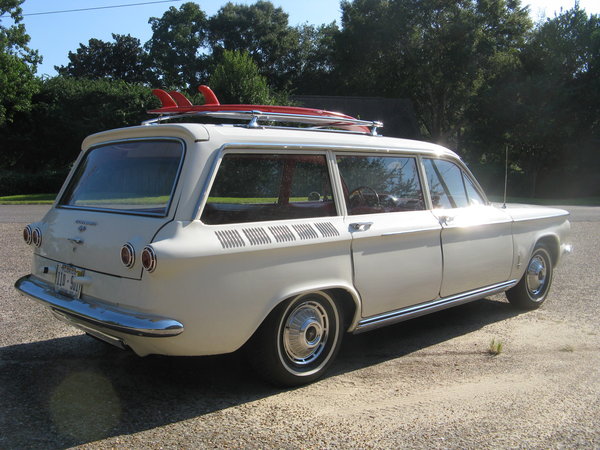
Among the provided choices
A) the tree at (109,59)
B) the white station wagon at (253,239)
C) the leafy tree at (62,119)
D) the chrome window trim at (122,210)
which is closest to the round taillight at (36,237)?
the white station wagon at (253,239)

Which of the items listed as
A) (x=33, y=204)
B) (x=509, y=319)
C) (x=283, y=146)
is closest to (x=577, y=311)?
(x=509, y=319)

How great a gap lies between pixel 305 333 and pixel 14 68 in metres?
34.3

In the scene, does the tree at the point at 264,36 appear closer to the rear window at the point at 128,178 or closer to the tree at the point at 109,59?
the tree at the point at 109,59

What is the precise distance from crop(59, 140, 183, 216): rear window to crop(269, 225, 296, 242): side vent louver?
71 centimetres

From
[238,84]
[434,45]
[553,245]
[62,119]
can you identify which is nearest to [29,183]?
[62,119]

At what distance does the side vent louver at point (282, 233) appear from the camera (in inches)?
144

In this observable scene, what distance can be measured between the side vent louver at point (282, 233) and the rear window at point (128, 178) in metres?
0.71

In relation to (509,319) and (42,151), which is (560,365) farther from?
(42,151)

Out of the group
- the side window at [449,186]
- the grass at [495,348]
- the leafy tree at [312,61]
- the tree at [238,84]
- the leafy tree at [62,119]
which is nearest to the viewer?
the grass at [495,348]

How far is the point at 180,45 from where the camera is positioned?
2142 inches

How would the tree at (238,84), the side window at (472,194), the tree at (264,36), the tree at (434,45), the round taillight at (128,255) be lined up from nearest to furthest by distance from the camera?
the round taillight at (128,255) < the side window at (472,194) < the tree at (238,84) < the tree at (434,45) < the tree at (264,36)

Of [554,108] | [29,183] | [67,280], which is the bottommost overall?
[67,280]

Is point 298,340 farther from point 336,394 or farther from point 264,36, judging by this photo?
point 264,36

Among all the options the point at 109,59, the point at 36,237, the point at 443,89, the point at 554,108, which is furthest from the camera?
the point at 109,59
